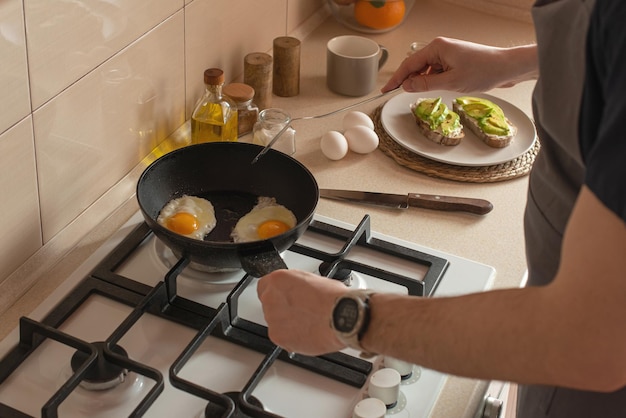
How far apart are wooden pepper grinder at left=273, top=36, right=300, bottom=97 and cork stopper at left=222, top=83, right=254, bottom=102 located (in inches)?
6.2

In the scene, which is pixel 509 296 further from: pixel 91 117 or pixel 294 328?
pixel 91 117

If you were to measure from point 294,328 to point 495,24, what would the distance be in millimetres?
1451

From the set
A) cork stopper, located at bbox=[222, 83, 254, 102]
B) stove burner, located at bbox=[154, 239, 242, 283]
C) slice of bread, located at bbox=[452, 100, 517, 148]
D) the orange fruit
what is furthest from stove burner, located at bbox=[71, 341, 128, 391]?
the orange fruit

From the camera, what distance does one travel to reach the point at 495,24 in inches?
84.7

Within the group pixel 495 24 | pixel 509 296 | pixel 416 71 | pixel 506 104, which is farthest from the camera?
pixel 495 24

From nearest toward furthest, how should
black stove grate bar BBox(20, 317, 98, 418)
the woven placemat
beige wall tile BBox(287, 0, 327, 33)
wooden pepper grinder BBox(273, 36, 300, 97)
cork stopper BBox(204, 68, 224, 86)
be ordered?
black stove grate bar BBox(20, 317, 98, 418), cork stopper BBox(204, 68, 224, 86), the woven placemat, wooden pepper grinder BBox(273, 36, 300, 97), beige wall tile BBox(287, 0, 327, 33)

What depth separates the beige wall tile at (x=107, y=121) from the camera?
1258 mm

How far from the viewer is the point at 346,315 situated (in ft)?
2.76

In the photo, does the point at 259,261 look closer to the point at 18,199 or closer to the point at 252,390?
the point at 252,390

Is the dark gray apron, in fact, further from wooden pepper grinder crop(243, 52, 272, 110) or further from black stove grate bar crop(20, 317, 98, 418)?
wooden pepper grinder crop(243, 52, 272, 110)

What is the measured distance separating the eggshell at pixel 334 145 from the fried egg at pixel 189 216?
299 millimetres

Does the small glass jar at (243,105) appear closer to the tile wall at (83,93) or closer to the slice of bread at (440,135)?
the tile wall at (83,93)

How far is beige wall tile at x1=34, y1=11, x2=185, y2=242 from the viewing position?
1.26m

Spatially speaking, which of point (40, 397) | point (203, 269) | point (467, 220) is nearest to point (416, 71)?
point (467, 220)
